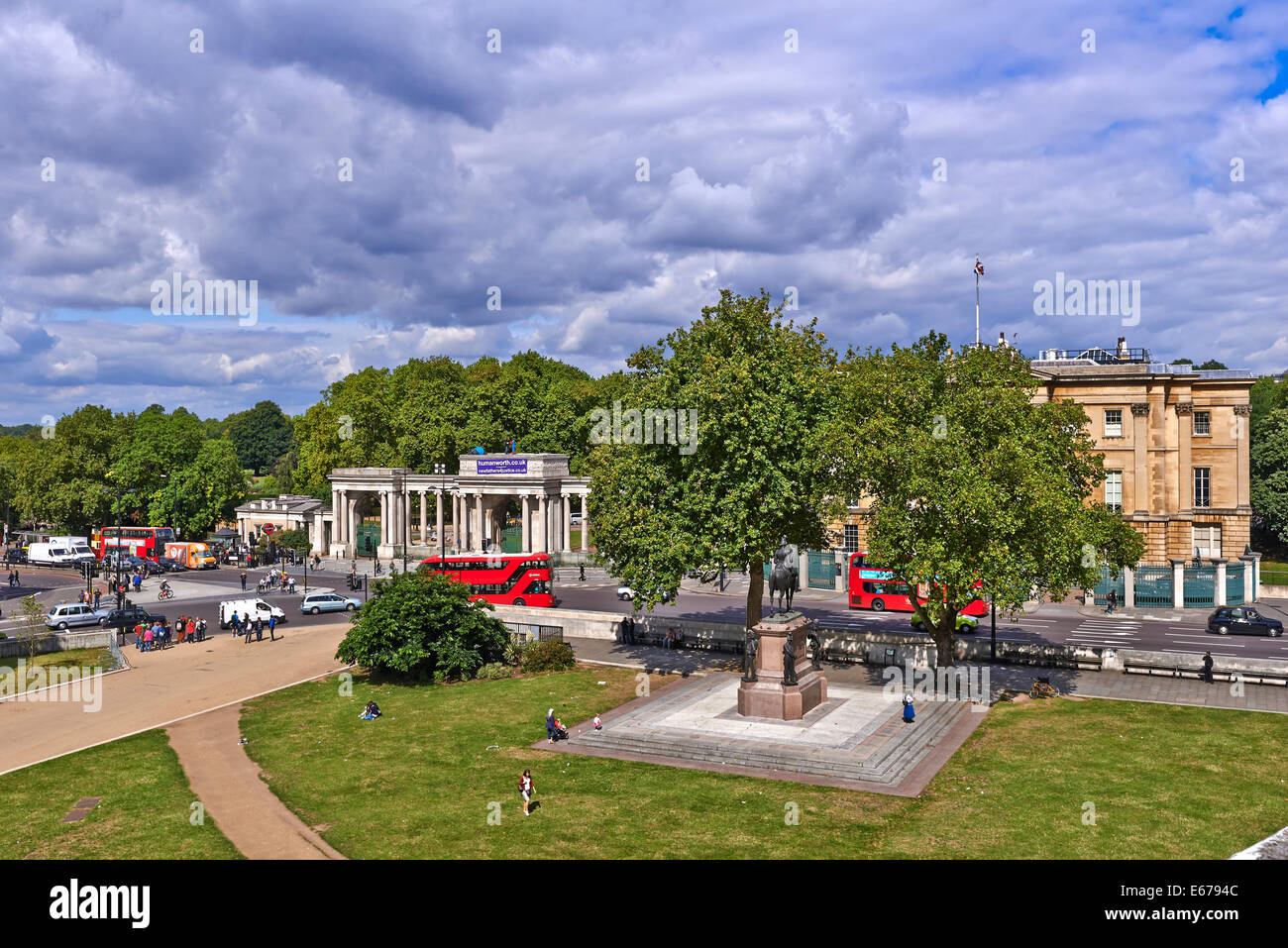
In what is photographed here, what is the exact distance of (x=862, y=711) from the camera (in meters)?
31.4

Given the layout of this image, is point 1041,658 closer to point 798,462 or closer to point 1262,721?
point 1262,721

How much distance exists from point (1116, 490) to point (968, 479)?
4303cm

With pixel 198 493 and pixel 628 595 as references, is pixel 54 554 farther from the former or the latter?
pixel 628 595

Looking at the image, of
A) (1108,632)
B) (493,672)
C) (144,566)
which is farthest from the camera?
(144,566)

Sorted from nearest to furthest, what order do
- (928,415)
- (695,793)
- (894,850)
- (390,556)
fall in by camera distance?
(894,850) → (695,793) → (928,415) → (390,556)

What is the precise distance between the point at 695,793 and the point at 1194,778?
1318 cm

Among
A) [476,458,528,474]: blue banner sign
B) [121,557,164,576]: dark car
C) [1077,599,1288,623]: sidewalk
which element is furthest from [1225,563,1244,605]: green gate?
[121,557,164,576]: dark car

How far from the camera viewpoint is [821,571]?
64000 mm

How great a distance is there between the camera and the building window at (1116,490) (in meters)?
67.4

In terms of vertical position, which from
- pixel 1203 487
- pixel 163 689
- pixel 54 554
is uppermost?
pixel 1203 487

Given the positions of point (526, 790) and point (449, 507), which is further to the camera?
point (449, 507)

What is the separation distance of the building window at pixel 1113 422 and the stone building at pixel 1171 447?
0.07 meters

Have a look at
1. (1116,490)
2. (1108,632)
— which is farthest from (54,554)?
(1116,490)
